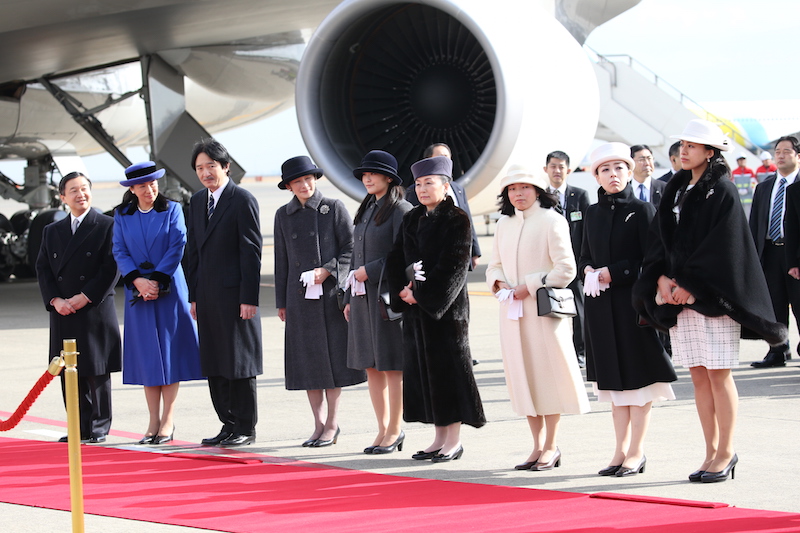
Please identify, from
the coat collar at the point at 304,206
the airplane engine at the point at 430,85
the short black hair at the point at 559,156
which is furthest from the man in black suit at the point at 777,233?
the coat collar at the point at 304,206

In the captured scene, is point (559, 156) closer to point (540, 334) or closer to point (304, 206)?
point (304, 206)

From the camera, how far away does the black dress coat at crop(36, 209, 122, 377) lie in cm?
551

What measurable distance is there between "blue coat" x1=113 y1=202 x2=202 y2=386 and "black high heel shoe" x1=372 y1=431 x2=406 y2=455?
111 centimetres

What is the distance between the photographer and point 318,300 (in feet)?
17.5

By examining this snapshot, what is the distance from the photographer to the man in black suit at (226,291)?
5.19 metres

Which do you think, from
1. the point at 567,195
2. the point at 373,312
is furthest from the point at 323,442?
the point at 567,195

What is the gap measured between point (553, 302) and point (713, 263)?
66 centimetres

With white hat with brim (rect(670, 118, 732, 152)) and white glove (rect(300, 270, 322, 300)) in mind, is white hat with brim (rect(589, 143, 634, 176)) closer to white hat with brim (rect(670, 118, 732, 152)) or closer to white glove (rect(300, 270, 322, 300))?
white hat with brim (rect(670, 118, 732, 152))

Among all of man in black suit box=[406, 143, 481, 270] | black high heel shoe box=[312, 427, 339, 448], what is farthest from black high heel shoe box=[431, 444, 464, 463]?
man in black suit box=[406, 143, 481, 270]

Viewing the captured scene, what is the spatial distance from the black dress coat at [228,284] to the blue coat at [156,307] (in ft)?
0.40

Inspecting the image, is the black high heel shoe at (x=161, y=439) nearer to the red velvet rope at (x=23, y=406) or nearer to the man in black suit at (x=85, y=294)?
the man in black suit at (x=85, y=294)

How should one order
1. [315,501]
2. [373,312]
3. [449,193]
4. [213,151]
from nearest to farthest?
[315,501] < [373,312] < [213,151] < [449,193]

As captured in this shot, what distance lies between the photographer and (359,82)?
838 cm

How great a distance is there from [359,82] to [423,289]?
4.10 metres
